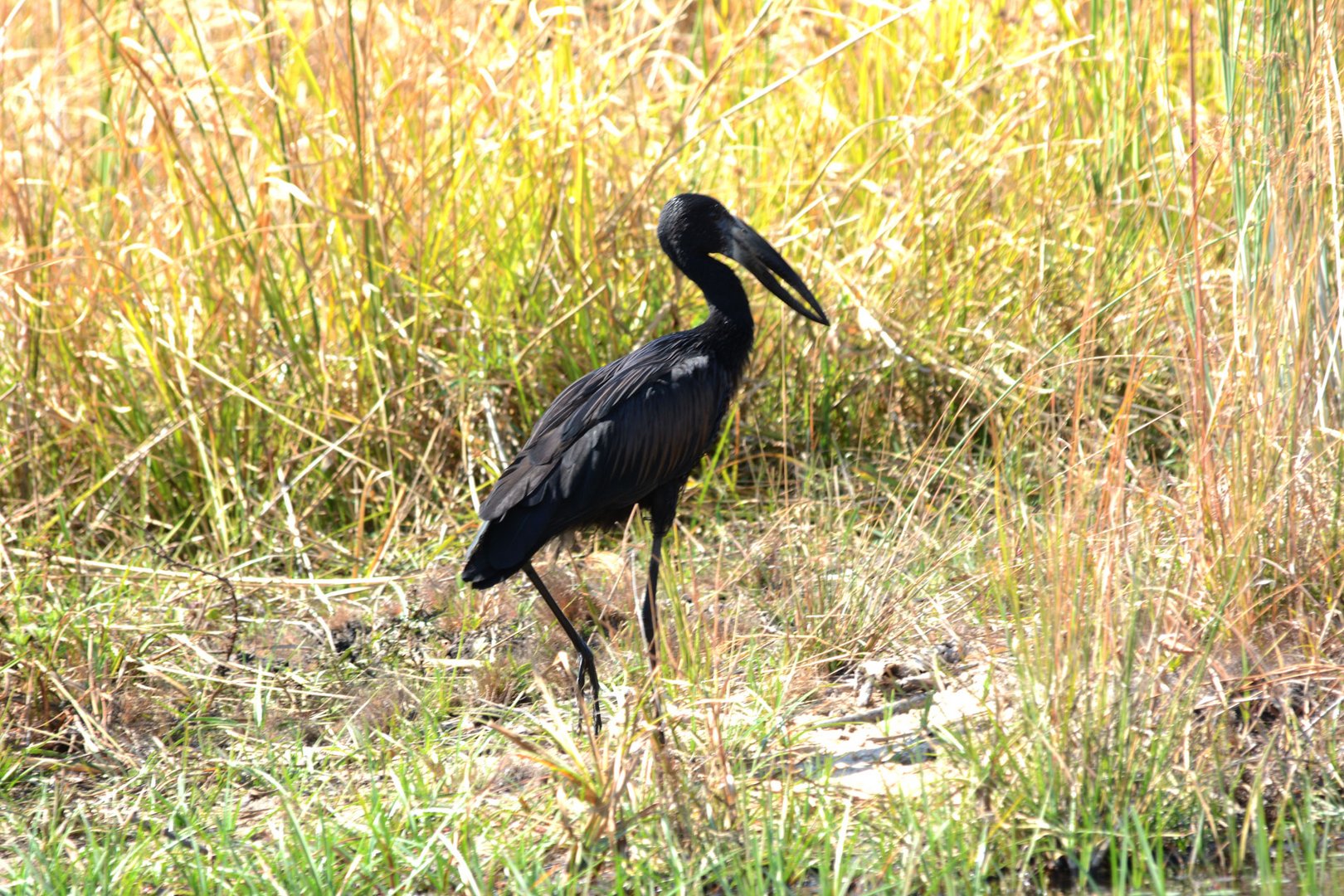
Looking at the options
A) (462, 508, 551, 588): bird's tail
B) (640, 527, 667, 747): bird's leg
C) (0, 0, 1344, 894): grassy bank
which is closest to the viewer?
(0, 0, 1344, 894): grassy bank

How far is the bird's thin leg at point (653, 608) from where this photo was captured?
137 inches

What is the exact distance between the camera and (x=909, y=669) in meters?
3.60

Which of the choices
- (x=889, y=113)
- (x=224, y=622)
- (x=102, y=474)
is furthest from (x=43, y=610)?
(x=889, y=113)

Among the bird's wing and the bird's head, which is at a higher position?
the bird's head

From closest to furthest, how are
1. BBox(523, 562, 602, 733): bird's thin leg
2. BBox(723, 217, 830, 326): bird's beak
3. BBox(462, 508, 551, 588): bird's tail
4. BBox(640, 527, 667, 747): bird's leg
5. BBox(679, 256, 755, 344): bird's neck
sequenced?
BBox(640, 527, 667, 747): bird's leg → BBox(462, 508, 551, 588): bird's tail → BBox(523, 562, 602, 733): bird's thin leg → BBox(679, 256, 755, 344): bird's neck → BBox(723, 217, 830, 326): bird's beak

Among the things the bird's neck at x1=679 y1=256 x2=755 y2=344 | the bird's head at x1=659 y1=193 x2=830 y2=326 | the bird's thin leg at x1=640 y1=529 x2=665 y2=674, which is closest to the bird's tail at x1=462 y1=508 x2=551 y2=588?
the bird's thin leg at x1=640 y1=529 x2=665 y2=674

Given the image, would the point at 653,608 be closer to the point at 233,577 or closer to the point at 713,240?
the point at 713,240

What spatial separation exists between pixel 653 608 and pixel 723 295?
3.31ft

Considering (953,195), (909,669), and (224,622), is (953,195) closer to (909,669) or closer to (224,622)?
(909,669)

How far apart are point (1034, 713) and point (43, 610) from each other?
2.70 meters

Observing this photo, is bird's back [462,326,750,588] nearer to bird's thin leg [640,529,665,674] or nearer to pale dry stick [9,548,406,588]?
bird's thin leg [640,529,665,674]

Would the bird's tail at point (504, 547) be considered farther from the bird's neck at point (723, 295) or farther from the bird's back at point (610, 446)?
the bird's neck at point (723, 295)

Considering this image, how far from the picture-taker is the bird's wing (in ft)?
11.8

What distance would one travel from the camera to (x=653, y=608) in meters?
3.46
